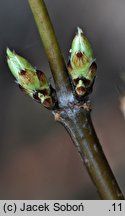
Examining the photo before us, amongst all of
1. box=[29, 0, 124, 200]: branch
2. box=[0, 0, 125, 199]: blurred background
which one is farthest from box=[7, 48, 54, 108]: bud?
box=[0, 0, 125, 199]: blurred background

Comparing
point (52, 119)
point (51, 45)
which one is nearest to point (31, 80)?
point (51, 45)

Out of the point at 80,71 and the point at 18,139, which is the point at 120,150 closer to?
the point at 18,139

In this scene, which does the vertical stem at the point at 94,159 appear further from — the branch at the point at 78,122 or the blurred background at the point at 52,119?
the blurred background at the point at 52,119

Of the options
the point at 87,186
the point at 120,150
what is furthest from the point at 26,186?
the point at 120,150

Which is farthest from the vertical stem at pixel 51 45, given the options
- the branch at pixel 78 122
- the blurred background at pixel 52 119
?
the blurred background at pixel 52 119

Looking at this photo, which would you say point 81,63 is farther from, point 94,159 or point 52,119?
point 52,119
